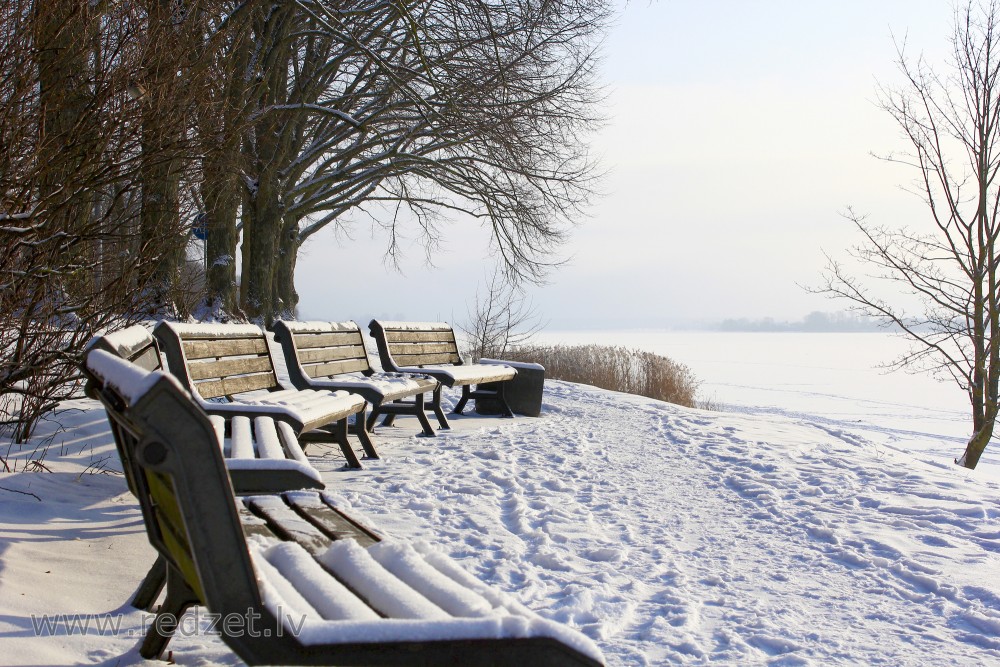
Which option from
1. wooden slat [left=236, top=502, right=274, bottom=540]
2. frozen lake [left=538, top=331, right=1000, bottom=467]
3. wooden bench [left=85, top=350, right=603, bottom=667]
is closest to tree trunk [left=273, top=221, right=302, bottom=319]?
frozen lake [left=538, top=331, right=1000, bottom=467]

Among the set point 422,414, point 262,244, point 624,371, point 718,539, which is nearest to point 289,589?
point 718,539

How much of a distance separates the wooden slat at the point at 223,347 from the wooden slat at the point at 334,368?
743mm

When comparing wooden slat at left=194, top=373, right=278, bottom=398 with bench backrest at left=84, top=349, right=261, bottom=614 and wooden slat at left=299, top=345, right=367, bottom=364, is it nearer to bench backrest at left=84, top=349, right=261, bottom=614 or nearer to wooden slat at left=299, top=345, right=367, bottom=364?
wooden slat at left=299, top=345, right=367, bottom=364

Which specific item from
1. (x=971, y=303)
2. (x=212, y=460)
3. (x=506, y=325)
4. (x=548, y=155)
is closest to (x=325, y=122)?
(x=548, y=155)

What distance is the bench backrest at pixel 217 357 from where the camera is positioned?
4250mm

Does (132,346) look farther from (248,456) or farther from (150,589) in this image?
(150,589)

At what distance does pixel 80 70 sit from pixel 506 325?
12.1m

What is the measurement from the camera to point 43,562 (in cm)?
313

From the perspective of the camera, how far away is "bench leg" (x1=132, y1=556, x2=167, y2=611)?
271 centimetres

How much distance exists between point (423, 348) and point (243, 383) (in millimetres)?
3923

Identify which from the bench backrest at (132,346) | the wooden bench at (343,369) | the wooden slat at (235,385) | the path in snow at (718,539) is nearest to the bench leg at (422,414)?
the wooden bench at (343,369)

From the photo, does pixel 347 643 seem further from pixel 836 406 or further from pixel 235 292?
pixel 836 406

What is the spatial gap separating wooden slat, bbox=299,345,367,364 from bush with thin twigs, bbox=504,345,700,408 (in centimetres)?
756

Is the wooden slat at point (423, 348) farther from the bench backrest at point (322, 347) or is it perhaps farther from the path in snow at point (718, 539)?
the path in snow at point (718, 539)
